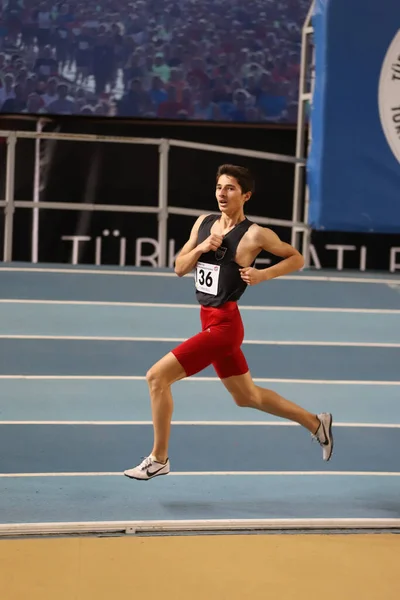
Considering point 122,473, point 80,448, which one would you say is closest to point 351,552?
point 122,473

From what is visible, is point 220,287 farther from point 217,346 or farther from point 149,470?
point 149,470

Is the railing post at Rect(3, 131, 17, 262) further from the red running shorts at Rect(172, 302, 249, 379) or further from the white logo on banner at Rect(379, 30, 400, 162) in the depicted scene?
the red running shorts at Rect(172, 302, 249, 379)

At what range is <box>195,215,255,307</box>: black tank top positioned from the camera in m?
6.02

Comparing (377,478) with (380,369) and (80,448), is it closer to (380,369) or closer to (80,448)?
(80,448)

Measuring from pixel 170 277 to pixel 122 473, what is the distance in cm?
534

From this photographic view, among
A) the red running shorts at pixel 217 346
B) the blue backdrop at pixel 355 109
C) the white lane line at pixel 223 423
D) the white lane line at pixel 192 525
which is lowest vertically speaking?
the white lane line at pixel 192 525

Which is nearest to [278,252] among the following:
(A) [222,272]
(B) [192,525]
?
(A) [222,272]

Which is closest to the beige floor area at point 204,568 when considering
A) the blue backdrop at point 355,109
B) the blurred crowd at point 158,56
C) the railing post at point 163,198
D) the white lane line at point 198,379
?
the white lane line at point 198,379

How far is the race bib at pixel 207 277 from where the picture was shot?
19.8 feet

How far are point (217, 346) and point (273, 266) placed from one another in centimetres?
56

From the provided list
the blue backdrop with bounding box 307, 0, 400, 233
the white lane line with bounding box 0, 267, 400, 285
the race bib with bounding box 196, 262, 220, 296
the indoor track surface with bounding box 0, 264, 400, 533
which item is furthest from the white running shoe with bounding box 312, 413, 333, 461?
the white lane line with bounding box 0, 267, 400, 285

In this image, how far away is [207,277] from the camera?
6055mm

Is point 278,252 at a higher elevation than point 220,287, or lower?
higher

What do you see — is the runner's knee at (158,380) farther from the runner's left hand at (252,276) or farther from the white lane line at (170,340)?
the white lane line at (170,340)
